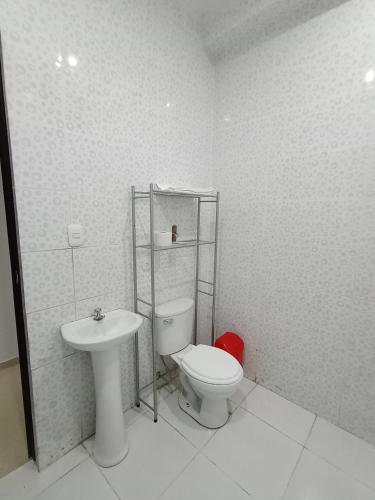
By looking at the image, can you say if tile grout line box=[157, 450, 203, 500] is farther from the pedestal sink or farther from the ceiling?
the ceiling

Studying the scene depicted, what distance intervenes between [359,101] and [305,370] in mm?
1737

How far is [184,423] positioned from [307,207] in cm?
165

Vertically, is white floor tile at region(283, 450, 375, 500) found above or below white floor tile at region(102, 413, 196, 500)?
below

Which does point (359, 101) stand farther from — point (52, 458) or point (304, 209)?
point (52, 458)

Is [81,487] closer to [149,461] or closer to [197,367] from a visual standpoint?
[149,461]

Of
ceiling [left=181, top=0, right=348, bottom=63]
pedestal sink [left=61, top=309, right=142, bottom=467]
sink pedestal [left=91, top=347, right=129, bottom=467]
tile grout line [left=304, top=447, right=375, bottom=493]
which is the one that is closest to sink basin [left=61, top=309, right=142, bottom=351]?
pedestal sink [left=61, top=309, right=142, bottom=467]

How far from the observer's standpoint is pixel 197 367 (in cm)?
150

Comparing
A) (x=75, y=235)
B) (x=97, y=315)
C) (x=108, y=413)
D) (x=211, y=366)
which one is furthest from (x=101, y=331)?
(x=211, y=366)

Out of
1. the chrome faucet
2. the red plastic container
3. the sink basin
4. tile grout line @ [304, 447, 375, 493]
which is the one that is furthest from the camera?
the red plastic container

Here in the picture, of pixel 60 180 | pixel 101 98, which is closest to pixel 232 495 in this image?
pixel 60 180

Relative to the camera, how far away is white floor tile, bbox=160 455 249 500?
1162mm

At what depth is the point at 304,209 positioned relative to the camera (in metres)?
1.59

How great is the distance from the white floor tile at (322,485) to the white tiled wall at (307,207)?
350 millimetres

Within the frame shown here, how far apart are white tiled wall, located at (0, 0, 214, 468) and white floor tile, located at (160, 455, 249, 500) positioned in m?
0.60
